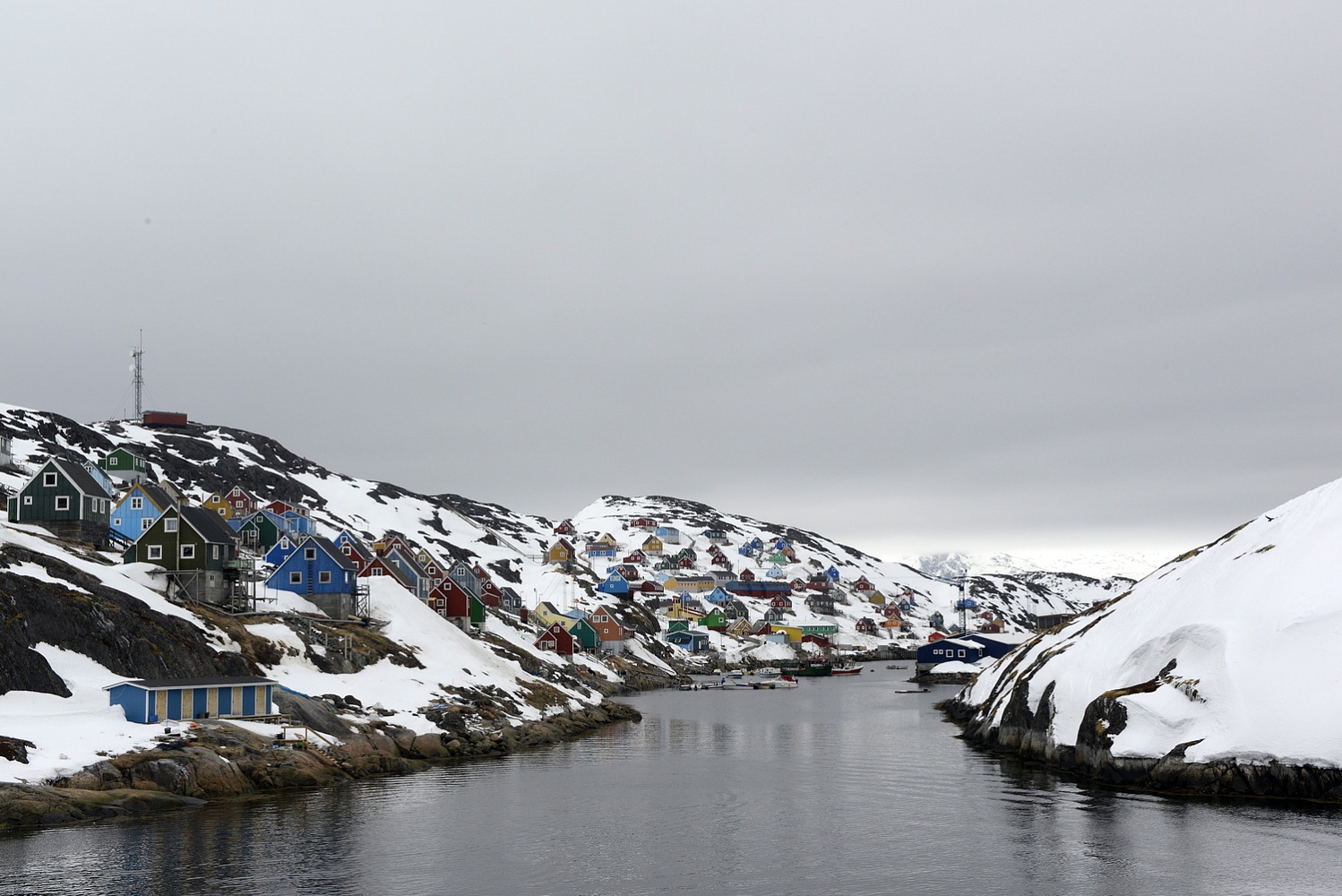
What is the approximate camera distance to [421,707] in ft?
220

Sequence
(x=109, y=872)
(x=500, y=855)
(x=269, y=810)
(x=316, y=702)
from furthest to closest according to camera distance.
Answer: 1. (x=316, y=702)
2. (x=269, y=810)
3. (x=500, y=855)
4. (x=109, y=872)

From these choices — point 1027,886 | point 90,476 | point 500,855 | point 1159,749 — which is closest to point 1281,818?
point 1159,749

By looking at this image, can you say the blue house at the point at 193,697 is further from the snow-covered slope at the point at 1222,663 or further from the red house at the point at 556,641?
the red house at the point at 556,641

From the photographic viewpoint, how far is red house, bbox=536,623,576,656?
126 metres

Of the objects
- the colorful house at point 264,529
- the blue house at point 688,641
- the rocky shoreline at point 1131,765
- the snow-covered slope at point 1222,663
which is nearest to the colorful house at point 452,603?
the colorful house at point 264,529

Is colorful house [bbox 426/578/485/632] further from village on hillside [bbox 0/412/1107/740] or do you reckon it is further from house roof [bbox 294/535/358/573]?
house roof [bbox 294/535/358/573]

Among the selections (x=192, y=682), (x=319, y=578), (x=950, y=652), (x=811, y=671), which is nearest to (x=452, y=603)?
(x=319, y=578)

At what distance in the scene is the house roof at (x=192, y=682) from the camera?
49094mm

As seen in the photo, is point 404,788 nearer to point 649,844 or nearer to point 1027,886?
point 649,844

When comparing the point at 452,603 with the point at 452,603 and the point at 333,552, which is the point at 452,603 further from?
the point at 333,552

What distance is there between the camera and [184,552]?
69.7m

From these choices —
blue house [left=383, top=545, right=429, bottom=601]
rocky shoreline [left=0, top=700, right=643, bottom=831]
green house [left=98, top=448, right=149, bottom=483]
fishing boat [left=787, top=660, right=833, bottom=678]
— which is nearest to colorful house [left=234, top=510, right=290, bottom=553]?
blue house [left=383, top=545, right=429, bottom=601]

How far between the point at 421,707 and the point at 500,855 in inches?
1211

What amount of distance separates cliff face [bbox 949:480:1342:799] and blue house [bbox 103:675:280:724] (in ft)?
143
